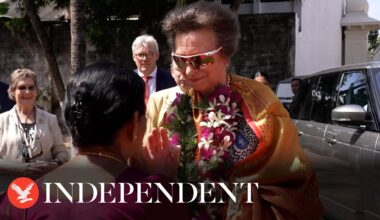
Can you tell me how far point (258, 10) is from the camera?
16.1m

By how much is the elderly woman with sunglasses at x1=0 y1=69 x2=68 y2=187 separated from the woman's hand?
7.94ft

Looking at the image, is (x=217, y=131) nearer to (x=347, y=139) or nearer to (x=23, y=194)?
(x=23, y=194)

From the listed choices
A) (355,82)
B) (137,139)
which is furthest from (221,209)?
(355,82)

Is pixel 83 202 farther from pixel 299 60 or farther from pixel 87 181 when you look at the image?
pixel 299 60

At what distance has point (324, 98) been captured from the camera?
218 inches

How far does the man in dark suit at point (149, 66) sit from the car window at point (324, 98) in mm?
1816

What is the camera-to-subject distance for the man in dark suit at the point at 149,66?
434 centimetres

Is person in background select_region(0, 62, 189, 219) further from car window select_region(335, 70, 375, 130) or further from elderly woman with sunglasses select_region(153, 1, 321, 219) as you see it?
car window select_region(335, 70, 375, 130)

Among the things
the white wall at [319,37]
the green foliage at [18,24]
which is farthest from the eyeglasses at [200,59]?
the white wall at [319,37]

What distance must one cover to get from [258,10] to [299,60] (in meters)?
2.13

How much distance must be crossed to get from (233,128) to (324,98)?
132 inches

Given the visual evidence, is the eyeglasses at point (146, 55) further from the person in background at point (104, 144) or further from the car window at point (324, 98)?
the person in background at point (104, 144)

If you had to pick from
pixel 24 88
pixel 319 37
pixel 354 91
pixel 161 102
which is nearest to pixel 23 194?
pixel 161 102

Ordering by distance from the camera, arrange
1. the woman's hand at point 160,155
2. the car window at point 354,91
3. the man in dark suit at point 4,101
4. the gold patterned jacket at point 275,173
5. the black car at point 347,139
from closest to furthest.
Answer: the woman's hand at point 160,155 → the gold patterned jacket at point 275,173 → the black car at point 347,139 → the car window at point 354,91 → the man in dark suit at point 4,101
